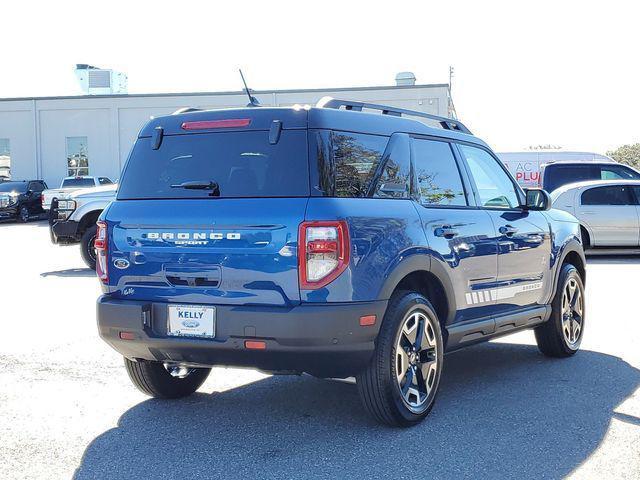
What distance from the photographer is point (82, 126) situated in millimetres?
40812

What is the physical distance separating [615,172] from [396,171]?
51.2ft

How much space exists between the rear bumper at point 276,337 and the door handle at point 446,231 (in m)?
0.82

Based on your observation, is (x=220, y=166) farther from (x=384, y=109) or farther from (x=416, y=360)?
(x=416, y=360)

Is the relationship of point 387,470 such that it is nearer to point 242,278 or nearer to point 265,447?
point 265,447

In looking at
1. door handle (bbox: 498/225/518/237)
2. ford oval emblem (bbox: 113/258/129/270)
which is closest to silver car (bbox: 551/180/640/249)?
door handle (bbox: 498/225/518/237)

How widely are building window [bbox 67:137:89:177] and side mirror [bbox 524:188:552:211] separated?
36.1m

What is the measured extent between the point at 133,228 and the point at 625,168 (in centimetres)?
1637

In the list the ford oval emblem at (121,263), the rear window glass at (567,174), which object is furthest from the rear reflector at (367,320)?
the rear window glass at (567,174)

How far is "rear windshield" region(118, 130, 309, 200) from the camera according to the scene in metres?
4.82

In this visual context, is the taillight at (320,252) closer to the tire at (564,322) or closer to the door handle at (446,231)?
the door handle at (446,231)

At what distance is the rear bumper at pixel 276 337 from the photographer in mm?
4594

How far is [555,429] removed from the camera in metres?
5.09

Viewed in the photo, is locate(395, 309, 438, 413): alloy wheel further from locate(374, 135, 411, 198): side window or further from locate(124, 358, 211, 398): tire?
locate(124, 358, 211, 398): tire

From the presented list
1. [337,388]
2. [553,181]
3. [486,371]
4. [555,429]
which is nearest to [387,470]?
[555,429]
